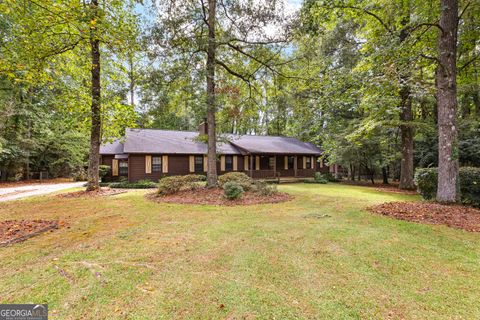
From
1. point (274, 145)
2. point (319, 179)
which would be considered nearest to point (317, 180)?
point (319, 179)

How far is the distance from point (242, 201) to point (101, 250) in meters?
6.07

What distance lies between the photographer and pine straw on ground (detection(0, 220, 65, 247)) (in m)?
4.79

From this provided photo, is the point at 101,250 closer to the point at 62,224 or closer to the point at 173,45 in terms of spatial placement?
the point at 62,224

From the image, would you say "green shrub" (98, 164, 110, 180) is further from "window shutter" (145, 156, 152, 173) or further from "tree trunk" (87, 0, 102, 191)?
"tree trunk" (87, 0, 102, 191)

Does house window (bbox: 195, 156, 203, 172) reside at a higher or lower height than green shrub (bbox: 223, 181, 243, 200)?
higher

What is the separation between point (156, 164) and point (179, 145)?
2.62 metres

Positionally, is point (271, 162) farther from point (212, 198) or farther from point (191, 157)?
point (212, 198)

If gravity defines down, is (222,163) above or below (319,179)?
above

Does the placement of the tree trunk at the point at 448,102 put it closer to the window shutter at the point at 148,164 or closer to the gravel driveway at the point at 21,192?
the window shutter at the point at 148,164

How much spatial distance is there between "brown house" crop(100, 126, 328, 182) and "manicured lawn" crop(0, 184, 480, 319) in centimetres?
1126

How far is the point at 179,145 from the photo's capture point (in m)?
19.1

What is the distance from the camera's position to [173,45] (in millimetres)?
10195

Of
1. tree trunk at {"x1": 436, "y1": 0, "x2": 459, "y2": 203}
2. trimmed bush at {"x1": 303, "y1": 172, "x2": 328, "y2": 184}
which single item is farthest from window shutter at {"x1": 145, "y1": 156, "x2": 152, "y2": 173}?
tree trunk at {"x1": 436, "y1": 0, "x2": 459, "y2": 203}

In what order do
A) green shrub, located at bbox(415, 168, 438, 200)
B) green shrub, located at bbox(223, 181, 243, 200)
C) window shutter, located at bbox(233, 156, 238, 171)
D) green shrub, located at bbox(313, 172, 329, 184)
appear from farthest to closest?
window shutter, located at bbox(233, 156, 238, 171) < green shrub, located at bbox(313, 172, 329, 184) < green shrub, located at bbox(223, 181, 243, 200) < green shrub, located at bbox(415, 168, 438, 200)
